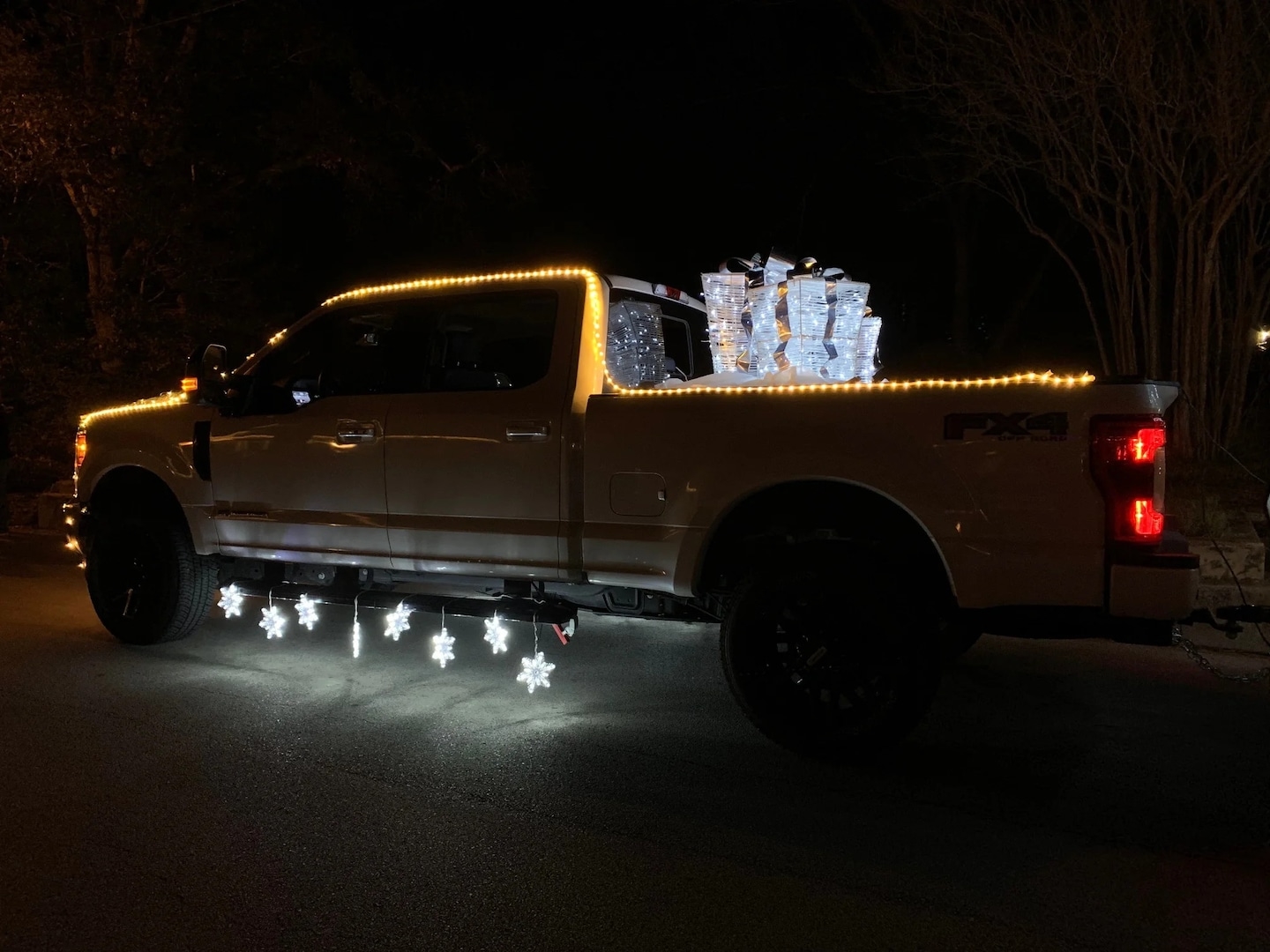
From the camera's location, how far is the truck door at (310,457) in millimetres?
5590

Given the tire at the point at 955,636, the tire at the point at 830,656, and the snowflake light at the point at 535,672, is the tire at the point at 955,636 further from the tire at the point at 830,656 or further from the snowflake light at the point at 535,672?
the snowflake light at the point at 535,672

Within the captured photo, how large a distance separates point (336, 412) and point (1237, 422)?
31.2ft

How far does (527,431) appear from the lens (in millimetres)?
5059

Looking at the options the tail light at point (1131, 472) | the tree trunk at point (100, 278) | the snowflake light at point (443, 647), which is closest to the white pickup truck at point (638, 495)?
the tail light at point (1131, 472)

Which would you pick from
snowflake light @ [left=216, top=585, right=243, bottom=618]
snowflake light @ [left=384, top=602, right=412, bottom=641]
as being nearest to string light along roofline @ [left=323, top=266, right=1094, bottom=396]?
snowflake light @ [left=384, top=602, right=412, bottom=641]

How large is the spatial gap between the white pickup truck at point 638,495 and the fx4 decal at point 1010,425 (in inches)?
0.5

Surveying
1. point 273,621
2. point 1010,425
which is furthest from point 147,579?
point 1010,425

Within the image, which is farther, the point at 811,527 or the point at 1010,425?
the point at 811,527

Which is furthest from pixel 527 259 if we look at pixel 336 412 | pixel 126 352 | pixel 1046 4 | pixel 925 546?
pixel 925 546

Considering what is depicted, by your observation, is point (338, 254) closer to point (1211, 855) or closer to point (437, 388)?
point (437, 388)

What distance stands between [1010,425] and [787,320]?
143 cm

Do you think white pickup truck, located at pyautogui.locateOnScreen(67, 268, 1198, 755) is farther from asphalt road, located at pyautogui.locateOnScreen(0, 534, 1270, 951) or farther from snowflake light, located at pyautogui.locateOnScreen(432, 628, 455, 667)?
asphalt road, located at pyautogui.locateOnScreen(0, 534, 1270, 951)

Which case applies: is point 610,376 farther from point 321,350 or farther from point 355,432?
point 321,350

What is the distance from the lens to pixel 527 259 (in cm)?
1602
